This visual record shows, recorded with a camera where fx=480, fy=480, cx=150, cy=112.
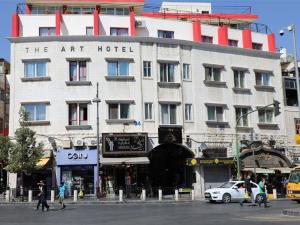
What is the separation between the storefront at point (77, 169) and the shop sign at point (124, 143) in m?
1.22

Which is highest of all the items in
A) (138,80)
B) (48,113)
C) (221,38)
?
(221,38)

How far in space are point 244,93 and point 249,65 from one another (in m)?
2.81

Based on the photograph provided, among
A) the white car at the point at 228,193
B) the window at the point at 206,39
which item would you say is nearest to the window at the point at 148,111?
the window at the point at 206,39

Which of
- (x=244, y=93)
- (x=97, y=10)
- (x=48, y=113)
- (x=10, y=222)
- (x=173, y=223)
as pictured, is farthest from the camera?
(x=244, y=93)

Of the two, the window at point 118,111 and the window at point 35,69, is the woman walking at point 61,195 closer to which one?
the window at point 118,111

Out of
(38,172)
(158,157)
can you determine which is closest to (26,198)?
(38,172)

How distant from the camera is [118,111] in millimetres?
38438

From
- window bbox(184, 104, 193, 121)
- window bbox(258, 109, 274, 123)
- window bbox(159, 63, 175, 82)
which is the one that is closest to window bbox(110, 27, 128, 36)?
window bbox(159, 63, 175, 82)

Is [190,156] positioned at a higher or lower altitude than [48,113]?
lower

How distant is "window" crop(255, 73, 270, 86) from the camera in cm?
4472

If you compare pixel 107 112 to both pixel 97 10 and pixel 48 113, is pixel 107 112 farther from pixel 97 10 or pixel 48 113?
pixel 97 10

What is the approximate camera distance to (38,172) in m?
38.1

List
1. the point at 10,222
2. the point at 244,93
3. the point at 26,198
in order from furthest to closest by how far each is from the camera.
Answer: the point at 244,93 < the point at 26,198 < the point at 10,222

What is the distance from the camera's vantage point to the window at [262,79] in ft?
147
